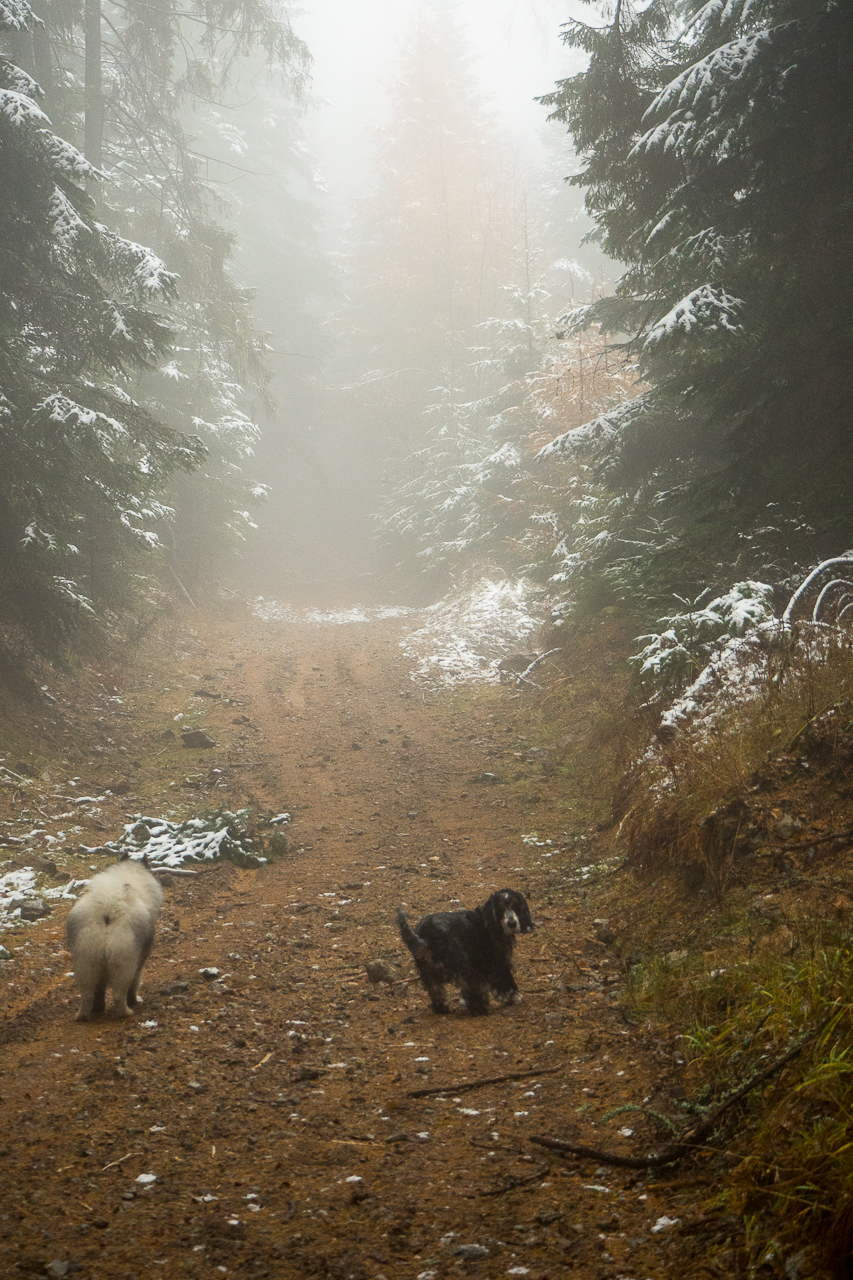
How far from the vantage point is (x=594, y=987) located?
185 inches

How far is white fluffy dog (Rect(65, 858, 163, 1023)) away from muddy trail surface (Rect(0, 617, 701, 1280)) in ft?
0.76

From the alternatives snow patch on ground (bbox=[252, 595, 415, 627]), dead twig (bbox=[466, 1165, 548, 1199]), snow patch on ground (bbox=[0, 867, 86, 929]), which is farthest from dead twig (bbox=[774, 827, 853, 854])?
snow patch on ground (bbox=[252, 595, 415, 627])

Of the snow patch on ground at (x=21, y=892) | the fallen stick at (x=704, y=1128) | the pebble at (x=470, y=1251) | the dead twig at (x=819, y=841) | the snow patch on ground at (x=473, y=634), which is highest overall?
the snow patch on ground at (x=473, y=634)

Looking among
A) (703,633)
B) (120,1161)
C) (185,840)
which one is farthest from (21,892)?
(703,633)

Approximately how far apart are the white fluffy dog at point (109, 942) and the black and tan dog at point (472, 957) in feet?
5.60

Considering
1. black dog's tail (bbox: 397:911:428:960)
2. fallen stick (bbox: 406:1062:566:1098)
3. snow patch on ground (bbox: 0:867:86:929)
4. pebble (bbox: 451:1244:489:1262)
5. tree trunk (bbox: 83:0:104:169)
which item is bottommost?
pebble (bbox: 451:1244:489:1262)

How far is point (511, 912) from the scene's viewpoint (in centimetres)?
476

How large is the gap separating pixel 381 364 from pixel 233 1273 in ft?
124

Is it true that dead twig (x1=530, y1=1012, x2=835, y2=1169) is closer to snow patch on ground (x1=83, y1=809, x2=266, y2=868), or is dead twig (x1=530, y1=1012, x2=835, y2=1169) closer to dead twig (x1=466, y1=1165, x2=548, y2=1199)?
dead twig (x1=466, y1=1165, x2=548, y2=1199)

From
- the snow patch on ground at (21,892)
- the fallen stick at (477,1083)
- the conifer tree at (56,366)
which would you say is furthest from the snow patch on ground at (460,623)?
the fallen stick at (477,1083)

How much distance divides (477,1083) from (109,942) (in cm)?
242

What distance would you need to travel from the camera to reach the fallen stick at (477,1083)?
11.9 feet

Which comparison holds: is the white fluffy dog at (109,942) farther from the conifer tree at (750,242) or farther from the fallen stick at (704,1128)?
the conifer tree at (750,242)

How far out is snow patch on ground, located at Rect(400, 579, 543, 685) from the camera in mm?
16708
